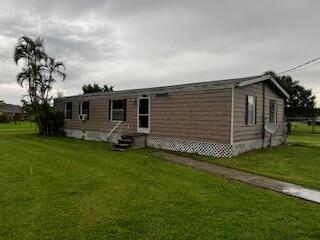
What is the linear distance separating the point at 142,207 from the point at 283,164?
6.52 meters

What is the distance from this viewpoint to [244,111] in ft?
41.3

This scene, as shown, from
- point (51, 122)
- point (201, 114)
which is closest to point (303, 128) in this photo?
point (51, 122)

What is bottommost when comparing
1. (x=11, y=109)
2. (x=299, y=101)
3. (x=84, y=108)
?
(x=84, y=108)

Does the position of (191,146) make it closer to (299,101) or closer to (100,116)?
(100,116)

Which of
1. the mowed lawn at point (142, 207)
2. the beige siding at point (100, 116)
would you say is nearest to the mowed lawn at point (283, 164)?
the mowed lawn at point (142, 207)

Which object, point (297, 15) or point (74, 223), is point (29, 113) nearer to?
point (297, 15)

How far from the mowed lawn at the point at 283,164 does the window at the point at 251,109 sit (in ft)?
4.16

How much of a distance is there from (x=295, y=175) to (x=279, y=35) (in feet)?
29.1

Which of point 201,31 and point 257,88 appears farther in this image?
point 201,31

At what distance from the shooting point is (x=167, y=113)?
45.8 ft

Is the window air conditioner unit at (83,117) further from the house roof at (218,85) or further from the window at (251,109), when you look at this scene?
the window at (251,109)

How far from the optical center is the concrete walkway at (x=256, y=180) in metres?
6.41

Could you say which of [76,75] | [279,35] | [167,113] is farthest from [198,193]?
[76,75]

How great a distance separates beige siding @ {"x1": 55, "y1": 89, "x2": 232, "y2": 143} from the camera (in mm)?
11945
